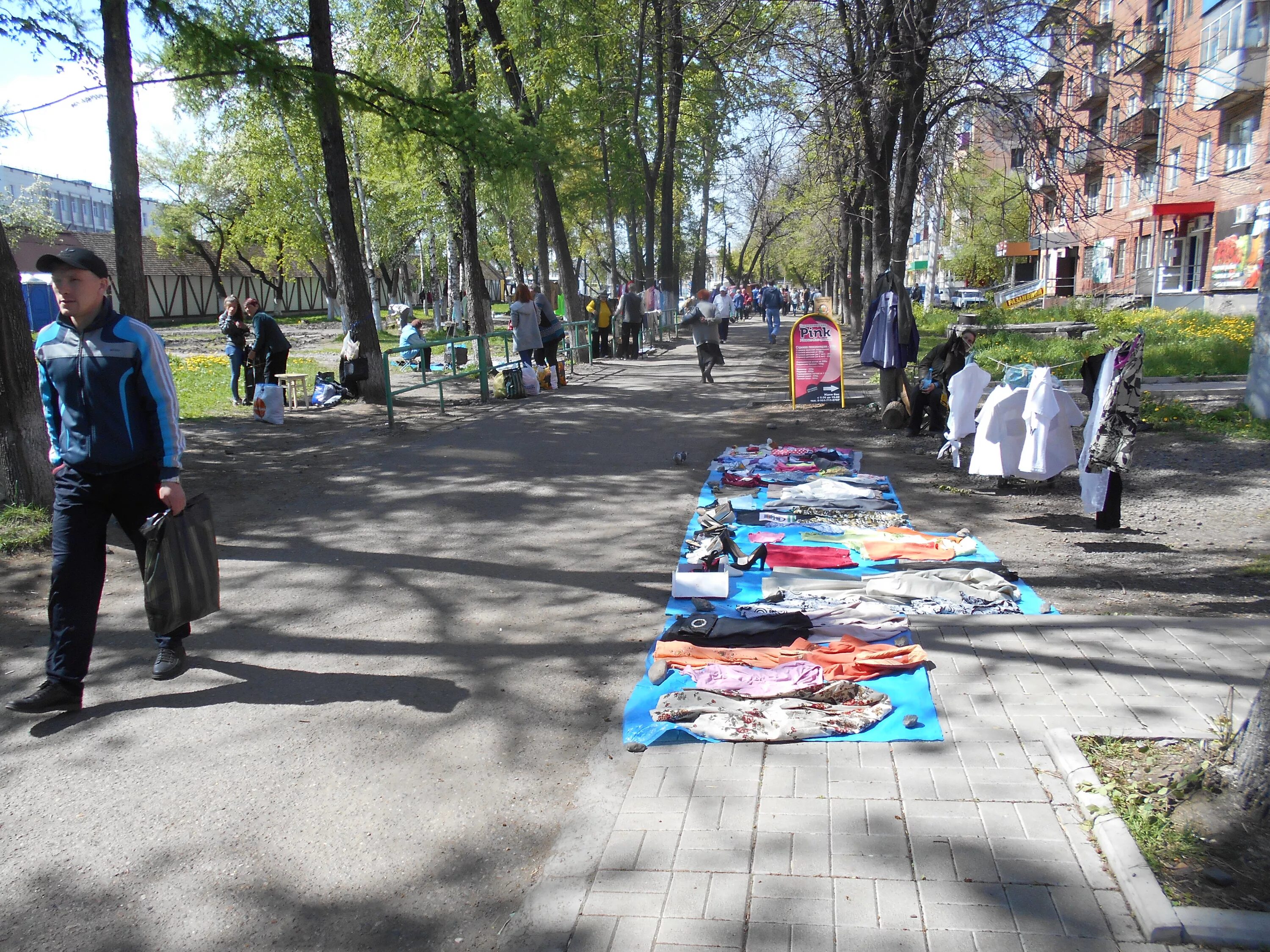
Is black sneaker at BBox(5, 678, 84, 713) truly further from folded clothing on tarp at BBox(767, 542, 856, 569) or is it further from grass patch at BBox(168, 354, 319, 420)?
grass patch at BBox(168, 354, 319, 420)

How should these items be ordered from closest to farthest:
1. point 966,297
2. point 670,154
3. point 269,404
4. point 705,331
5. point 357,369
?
point 269,404 < point 357,369 < point 705,331 < point 670,154 < point 966,297

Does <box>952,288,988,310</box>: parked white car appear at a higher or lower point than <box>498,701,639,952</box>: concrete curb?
higher

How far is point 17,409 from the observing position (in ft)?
23.7

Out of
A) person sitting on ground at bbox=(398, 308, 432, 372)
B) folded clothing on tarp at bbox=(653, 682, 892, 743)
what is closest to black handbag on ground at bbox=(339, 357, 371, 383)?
person sitting on ground at bbox=(398, 308, 432, 372)

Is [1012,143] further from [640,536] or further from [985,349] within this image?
[640,536]

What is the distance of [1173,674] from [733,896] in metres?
2.58

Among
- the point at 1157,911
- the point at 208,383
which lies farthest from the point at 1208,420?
the point at 208,383

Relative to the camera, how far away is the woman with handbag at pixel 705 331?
57.9ft

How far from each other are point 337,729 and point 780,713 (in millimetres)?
1980

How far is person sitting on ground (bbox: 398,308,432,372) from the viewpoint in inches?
573

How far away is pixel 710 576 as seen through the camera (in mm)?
5859

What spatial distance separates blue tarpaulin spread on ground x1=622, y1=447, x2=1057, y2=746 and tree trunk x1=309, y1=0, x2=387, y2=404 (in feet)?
28.3

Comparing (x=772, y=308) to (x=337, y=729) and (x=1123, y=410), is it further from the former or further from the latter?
(x=337, y=729)

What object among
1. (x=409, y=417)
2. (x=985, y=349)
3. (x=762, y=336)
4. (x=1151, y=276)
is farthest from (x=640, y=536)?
(x=1151, y=276)
